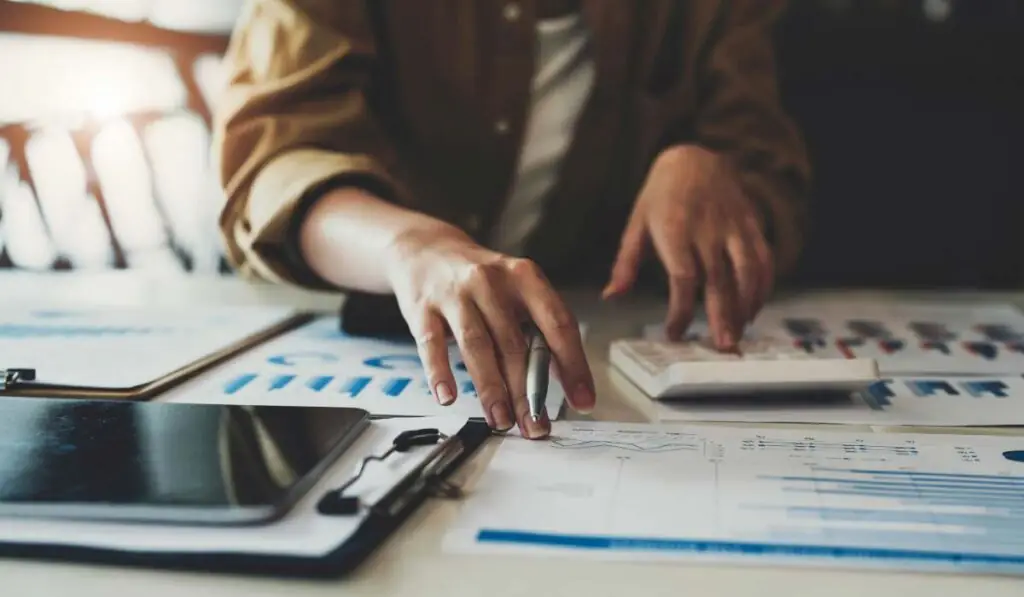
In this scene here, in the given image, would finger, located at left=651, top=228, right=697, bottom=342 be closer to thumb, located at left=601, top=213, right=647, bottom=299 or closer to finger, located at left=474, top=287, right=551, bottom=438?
thumb, located at left=601, top=213, right=647, bottom=299

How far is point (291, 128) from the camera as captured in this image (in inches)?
32.1

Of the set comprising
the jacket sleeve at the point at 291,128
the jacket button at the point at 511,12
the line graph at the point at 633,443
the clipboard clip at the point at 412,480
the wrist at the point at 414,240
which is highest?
the jacket button at the point at 511,12

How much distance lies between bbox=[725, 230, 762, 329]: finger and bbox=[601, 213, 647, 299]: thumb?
2.8 inches

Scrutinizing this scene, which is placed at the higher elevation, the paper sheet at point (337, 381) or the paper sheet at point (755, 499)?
the paper sheet at point (755, 499)

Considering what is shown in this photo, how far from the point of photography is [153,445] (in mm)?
451

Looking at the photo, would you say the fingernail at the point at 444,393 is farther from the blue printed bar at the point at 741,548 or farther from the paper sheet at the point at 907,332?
the paper sheet at the point at 907,332

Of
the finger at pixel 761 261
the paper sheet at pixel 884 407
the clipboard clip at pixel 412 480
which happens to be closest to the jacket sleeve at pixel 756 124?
the finger at pixel 761 261

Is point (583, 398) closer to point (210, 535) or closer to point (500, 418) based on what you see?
point (500, 418)

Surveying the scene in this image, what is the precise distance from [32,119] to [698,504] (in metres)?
1.31

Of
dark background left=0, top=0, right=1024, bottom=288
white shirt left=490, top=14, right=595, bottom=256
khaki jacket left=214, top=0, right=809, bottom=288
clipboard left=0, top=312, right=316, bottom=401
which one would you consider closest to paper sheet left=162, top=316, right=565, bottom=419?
clipboard left=0, top=312, right=316, bottom=401

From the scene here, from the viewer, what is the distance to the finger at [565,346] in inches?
20.9

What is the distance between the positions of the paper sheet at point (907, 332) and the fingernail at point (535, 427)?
0.97 ft

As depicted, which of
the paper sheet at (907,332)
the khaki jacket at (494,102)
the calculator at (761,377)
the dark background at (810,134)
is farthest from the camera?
the dark background at (810,134)

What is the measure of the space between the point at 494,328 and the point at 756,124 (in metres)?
0.57
